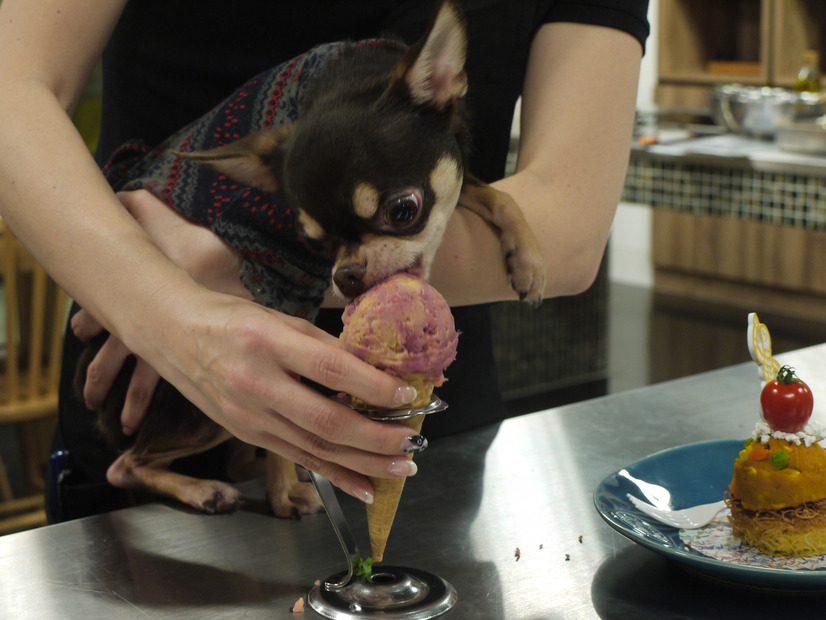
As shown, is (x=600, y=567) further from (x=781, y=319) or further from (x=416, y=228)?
(x=781, y=319)

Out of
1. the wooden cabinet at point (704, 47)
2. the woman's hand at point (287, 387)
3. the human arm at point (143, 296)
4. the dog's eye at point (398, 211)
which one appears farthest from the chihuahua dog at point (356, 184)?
the wooden cabinet at point (704, 47)

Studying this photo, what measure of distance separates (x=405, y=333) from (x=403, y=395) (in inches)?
2.3

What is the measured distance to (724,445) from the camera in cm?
105

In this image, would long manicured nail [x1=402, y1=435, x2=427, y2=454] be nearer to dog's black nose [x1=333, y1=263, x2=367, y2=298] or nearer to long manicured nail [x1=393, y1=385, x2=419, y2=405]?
long manicured nail [x1=393, y1=385, x2=419, y2=405]

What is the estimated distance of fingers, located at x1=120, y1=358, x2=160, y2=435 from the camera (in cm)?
120

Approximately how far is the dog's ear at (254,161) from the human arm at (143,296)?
Answer: 0.18m

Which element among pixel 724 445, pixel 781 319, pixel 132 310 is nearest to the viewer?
pixel 132 310

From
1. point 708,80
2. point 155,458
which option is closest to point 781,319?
point 708,80

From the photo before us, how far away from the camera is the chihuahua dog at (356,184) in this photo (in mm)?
1083

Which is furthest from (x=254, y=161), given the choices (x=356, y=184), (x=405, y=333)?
(x=405, y=333)

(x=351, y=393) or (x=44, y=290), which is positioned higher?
(x=351, y=393)

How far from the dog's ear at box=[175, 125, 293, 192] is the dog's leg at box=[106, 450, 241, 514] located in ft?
1.21

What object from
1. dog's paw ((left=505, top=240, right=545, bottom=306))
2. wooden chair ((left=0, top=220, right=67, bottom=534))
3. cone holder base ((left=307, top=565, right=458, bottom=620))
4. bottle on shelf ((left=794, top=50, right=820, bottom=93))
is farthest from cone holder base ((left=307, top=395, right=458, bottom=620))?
bottle on shelf ((left=794, top=50, right=820, bottom=93))

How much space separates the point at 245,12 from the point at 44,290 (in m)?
1.94
